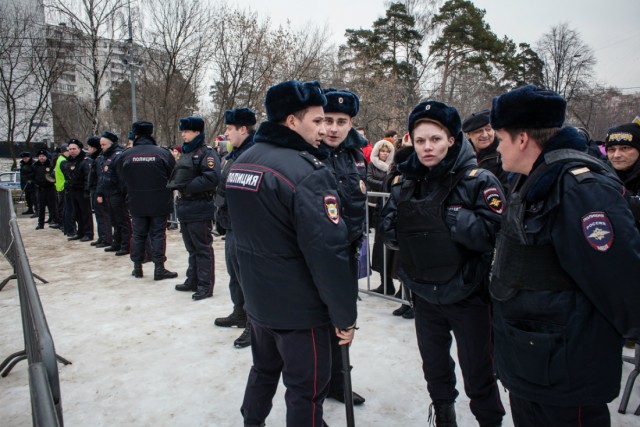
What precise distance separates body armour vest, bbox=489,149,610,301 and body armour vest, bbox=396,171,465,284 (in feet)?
1.54

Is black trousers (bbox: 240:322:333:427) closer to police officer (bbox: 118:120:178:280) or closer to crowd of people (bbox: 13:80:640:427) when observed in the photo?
crowd of people (bbox: 13:80:640:427)

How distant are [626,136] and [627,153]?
151 mm

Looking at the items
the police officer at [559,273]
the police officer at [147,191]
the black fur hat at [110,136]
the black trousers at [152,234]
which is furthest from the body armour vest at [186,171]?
the police officer at [559,273]

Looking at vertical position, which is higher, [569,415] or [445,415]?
[569,415]

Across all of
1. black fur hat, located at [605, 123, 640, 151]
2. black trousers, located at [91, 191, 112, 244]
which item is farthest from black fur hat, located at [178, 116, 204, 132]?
black fur hat, located at [605, 123, 640, 151]

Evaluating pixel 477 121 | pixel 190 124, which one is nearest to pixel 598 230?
pixel 477 121

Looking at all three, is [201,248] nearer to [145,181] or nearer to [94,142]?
[145,181]

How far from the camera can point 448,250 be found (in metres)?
2.36

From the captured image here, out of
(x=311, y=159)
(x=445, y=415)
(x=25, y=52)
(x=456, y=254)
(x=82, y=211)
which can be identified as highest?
(x=25, y=52)

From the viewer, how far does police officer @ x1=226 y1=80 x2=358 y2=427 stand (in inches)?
80.3

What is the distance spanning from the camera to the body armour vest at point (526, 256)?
165cm

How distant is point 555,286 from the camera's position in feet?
5.45

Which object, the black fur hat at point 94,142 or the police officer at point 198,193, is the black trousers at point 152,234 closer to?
the police officer at point 198,193

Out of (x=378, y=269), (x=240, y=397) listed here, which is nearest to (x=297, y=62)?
(x=378, y=269)
